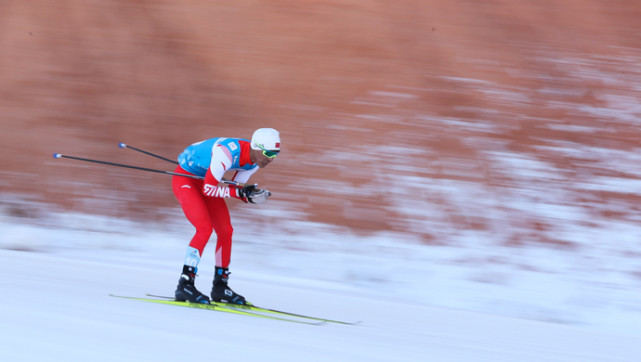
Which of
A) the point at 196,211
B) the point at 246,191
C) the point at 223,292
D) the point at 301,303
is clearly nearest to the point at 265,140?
the point at 246,191

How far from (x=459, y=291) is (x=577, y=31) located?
257 inches

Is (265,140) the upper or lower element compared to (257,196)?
upper

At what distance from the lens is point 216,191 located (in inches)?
204

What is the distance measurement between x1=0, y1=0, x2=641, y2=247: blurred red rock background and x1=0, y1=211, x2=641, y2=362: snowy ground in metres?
0.82

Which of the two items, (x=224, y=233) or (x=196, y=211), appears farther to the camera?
(x=224, y=233)

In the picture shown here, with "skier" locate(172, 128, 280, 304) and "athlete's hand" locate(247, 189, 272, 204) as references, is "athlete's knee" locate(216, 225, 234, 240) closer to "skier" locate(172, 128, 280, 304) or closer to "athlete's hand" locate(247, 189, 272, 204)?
"skier" locate(172, 128, 280, 304)

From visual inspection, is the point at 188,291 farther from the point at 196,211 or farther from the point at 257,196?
the point at 257,196

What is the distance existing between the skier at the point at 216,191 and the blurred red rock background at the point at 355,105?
3862 mm

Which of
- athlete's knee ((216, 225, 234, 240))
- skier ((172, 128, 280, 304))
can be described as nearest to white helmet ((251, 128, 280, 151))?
skier ((172, 128, 280, 304))

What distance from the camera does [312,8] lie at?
41.7ft

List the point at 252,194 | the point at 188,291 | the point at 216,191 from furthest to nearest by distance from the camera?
1. the point at 188,291
2. the point at 252,194
3. the point at 216,191

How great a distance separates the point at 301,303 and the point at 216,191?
1605 mm

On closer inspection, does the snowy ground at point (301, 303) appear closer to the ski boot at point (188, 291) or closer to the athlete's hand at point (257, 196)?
the ski boot at point (188, 291)

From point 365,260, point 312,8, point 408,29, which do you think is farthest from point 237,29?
point 365,260
